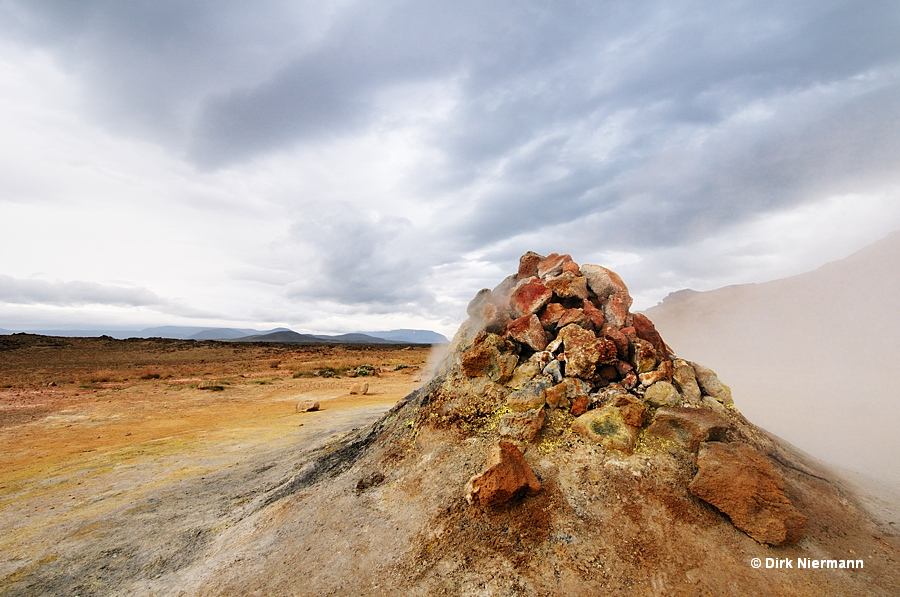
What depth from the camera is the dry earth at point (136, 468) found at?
5.04m

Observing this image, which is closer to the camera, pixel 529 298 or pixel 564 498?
pixel 564 498

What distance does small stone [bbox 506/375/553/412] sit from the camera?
525 centimetres

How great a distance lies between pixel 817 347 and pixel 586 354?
3760cm

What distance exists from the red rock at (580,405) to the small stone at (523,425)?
40 cm

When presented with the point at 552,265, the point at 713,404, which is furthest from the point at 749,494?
the point at 552,265

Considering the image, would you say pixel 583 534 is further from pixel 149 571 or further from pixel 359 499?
pixel 149 571

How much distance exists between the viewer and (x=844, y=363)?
27484 millimetres

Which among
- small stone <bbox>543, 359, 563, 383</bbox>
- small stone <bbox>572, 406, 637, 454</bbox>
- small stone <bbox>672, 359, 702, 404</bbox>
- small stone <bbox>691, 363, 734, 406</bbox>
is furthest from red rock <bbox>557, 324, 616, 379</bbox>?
small stone <bbox>691, 363, 734, 406</bbox>

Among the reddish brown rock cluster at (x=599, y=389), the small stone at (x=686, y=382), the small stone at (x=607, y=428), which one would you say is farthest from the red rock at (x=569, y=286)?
the small stone at (x=607, y=428)

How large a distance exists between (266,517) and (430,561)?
269cm

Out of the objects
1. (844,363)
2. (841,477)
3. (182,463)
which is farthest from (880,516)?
(844,363)

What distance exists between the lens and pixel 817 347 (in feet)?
102

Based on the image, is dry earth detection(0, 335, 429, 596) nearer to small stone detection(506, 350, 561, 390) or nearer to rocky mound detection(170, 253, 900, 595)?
rocky mound detection(170, 253, 900, 595)

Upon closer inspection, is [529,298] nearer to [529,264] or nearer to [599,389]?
[529,264]
